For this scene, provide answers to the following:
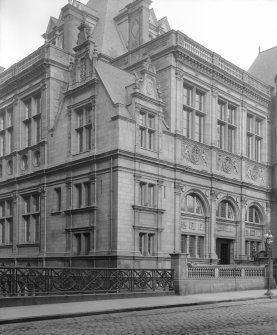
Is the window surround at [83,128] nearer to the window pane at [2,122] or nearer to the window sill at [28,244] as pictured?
the window sill at [28,244]

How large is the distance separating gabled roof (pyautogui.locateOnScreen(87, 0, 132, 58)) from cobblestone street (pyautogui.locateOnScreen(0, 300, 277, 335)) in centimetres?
2211

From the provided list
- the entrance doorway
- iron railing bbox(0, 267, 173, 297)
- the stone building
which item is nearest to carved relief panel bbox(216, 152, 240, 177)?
the stone building

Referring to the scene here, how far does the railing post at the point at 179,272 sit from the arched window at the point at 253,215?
41.7ft

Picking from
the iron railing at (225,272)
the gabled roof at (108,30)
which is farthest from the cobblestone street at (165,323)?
the gabled roof at (108,30)

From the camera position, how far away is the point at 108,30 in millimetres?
38594

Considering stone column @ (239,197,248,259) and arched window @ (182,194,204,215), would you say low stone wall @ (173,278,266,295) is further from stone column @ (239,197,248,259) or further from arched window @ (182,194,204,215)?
arched window @ (182,194,204,215)

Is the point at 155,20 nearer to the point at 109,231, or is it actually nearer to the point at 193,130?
the point at 193,130

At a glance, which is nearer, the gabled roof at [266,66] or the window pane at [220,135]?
the window pane at [220,135]

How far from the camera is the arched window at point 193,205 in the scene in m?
32.6

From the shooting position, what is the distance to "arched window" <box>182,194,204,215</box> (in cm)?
3256

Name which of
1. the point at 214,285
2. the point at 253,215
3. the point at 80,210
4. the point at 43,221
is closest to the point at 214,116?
the point at 253,215

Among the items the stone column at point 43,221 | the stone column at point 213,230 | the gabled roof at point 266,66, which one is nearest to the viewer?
the stone column at point 43,221

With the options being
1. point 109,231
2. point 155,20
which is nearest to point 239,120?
point 155,20

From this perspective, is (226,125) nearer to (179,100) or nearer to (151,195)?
(179,100)
